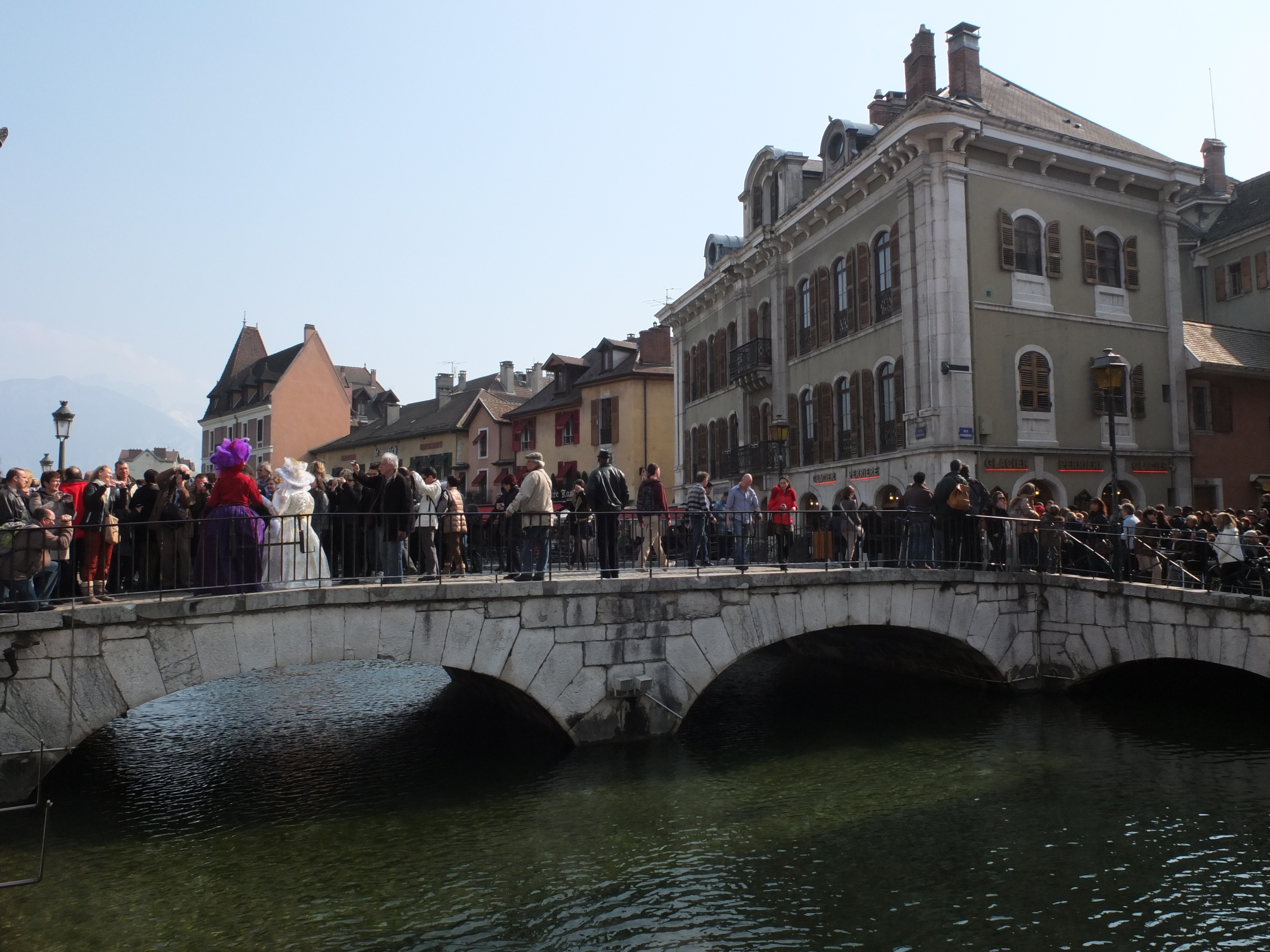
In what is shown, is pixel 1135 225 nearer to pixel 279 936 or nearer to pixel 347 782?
pixel 347 782

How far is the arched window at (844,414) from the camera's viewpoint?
2381 cm

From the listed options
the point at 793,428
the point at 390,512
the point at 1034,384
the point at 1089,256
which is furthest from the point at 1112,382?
the point at 793,428

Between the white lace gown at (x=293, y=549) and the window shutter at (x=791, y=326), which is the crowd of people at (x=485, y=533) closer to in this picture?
the white lace gown at (x=293, y=549)

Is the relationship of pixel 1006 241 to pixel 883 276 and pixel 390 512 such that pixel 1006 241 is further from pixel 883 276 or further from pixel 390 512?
pixel 390 512

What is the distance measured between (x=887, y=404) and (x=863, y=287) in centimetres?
299

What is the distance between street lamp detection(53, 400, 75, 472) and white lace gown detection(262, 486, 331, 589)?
310 inches

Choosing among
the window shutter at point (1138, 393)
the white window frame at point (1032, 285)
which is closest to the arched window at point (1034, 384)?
the white window frame at point (1032, 285)

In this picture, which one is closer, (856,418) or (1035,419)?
(1035,419)

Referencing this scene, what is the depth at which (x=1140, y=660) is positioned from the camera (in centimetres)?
1304

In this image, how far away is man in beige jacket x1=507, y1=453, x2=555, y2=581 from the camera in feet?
36.7

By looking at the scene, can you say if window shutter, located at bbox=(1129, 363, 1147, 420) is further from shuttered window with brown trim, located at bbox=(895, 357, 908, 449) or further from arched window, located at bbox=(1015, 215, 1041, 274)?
shuttered window with brown trim, located at bbox=(895, 357, 908, 449)

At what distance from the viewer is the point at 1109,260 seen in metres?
22.6

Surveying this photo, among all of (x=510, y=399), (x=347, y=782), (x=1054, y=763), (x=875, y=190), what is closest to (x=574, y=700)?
(x=347, y=782)

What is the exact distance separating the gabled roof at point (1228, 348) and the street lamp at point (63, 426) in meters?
23.8
